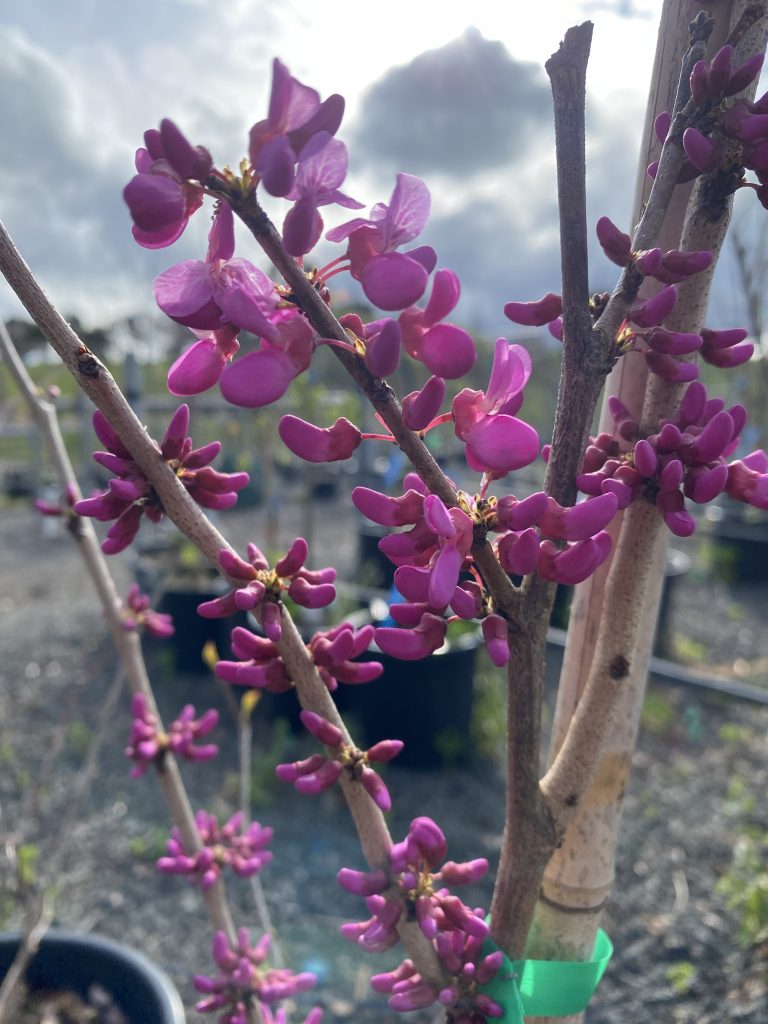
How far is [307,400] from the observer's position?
442 centimetres

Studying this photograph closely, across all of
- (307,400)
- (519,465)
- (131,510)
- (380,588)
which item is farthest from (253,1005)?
(307,400)

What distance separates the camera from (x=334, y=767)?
1.99ft

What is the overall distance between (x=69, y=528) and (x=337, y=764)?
21.1 inches

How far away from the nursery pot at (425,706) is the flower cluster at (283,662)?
7.36 ft

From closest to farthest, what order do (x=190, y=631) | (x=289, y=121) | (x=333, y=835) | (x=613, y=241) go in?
(x=289, y=121), (x=613, y=241), (x=333, y=835), (x=190, y=631)

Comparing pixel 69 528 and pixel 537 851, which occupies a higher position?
pixel 69 528

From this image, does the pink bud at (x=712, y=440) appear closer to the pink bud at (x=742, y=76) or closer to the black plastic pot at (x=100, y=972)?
the pink bud at (x=742, y=76)

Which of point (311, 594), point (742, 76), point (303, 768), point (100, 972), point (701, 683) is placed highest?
point (701, 683)

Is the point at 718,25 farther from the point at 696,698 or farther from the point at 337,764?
the point at 696,698

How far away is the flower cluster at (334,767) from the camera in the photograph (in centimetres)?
60

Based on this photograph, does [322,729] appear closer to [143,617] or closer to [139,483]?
[139,483]

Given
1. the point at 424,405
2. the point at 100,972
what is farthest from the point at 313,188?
the point at 100,972

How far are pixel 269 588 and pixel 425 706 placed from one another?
2.41 metres

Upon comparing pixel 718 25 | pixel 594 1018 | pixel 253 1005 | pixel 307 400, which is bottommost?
pixel 594 1018
